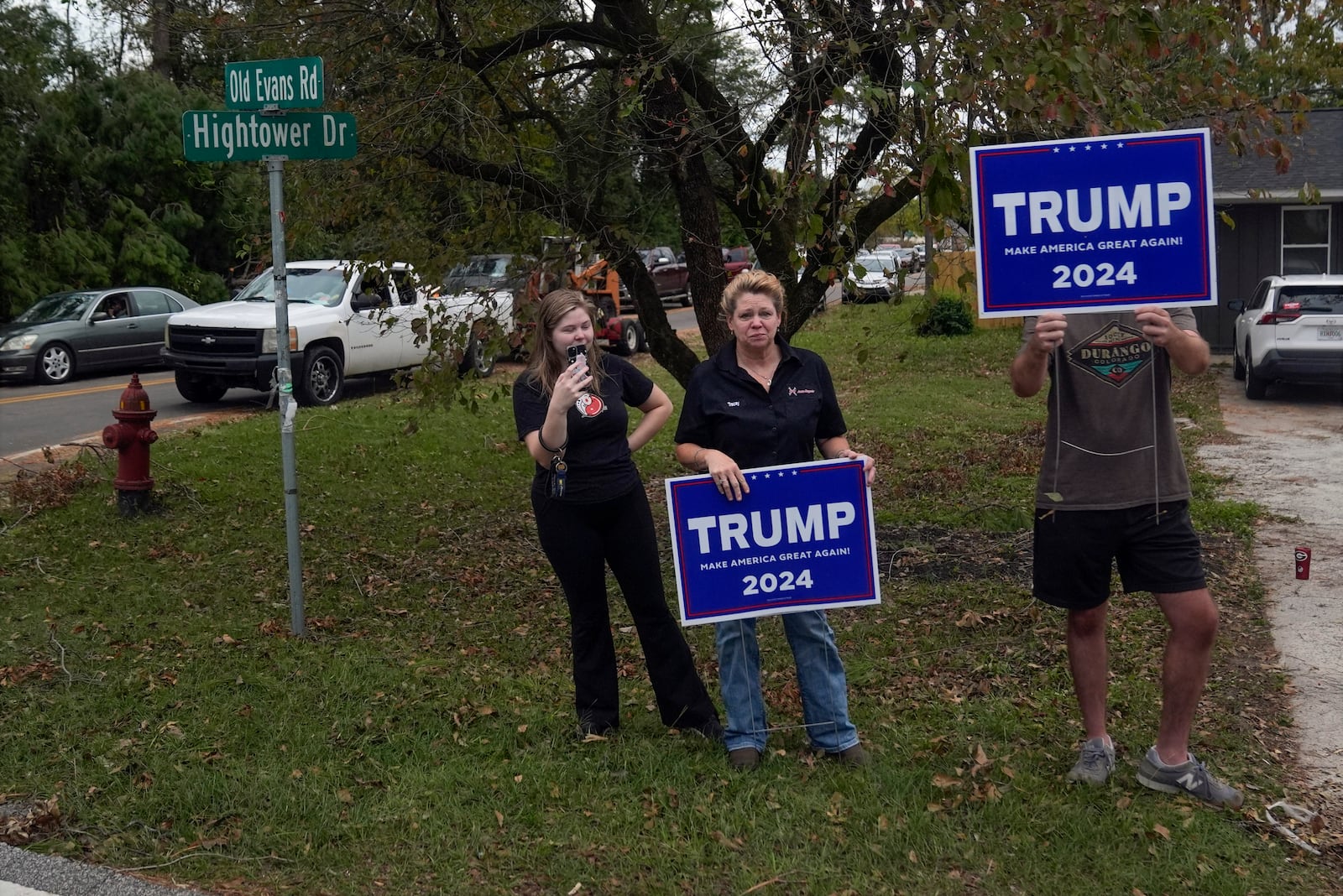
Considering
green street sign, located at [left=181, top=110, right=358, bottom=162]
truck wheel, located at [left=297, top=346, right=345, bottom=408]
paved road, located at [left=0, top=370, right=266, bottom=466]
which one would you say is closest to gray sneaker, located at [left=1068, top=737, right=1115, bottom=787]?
green street sign, located at [left=181, top=110, right=358, bottom=162]

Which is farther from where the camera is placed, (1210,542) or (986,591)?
(1210,542)

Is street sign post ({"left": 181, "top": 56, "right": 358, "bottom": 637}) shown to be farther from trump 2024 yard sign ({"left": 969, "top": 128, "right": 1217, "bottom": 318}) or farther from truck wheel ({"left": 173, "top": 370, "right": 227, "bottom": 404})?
truck wheel ({"left": 173, "top": 370, "right": 227, "bottom": 404})

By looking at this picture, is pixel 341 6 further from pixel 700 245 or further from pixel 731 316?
pixel 731 316

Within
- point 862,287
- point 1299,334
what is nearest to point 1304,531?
point 862,287

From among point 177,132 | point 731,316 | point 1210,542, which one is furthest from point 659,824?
point 177,132

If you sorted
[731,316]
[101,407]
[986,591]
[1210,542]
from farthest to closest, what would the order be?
[101,407]
[1210,542]
[986,591]
[731,316]

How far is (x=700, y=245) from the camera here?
8328mm

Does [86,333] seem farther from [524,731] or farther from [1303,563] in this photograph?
[1303,563]

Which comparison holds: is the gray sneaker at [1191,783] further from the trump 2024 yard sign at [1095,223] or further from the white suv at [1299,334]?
the white suv at [1299,334]

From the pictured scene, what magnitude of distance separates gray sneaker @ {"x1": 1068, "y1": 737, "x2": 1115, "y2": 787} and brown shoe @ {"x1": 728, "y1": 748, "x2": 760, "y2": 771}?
1.12 metres

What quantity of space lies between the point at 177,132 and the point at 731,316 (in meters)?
26.2

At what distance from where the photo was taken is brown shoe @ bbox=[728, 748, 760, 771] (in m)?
4.87

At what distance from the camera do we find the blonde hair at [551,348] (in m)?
4.99

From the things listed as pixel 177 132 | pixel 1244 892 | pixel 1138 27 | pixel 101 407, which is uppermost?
pixel 177 132
